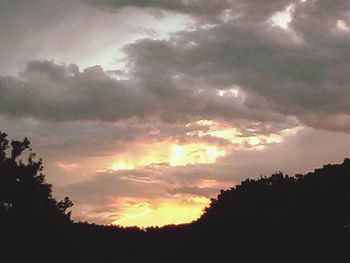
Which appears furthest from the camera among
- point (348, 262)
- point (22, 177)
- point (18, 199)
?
point (22, 177)

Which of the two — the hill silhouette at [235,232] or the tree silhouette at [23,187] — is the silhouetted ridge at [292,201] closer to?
the hill silhouette at [235,232]

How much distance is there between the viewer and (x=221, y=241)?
3650cm

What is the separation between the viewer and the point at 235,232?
3575 centimetres

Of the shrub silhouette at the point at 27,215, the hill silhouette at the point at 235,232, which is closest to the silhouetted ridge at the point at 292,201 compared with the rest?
the hill silhouette at the point at 235,232

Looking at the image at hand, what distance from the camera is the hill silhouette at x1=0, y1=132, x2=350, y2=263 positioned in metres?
33.5

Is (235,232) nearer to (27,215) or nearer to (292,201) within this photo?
(292,201)

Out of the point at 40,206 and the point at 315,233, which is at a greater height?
the point at 40,206

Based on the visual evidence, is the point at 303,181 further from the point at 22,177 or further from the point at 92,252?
the point at 22,177

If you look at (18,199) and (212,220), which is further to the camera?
(18,199)

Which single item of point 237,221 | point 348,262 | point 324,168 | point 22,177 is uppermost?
point 22,177

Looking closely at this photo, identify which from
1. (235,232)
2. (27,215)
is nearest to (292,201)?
(235,232)

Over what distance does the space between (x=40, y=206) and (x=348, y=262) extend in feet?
97.4

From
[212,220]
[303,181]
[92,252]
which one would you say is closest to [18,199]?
[92,252]

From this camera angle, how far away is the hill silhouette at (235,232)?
3350 centimetres
